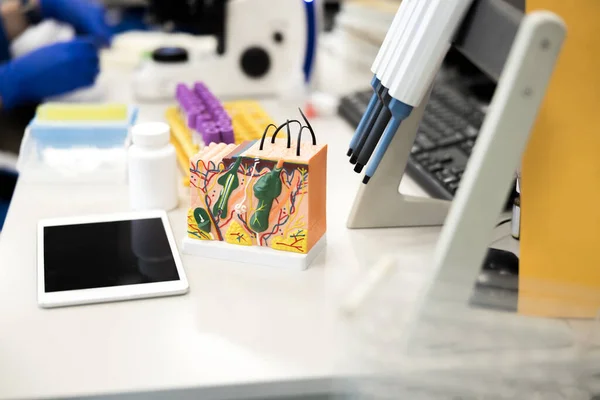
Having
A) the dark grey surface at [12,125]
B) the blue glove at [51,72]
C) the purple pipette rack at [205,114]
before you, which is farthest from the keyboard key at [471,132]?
the dark grey surface at [12,125]

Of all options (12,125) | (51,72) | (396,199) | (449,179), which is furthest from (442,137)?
(12,125)

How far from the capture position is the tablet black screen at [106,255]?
79 cm

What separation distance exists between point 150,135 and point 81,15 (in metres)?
0.84

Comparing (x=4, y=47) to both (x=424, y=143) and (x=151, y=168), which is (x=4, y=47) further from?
(x=424, y=143)

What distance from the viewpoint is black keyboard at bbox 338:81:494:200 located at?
3.29 feet

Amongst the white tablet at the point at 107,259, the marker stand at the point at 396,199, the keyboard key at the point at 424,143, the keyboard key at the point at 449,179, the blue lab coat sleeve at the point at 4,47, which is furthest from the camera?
the blue lab coat sleeve at the point at 4,47

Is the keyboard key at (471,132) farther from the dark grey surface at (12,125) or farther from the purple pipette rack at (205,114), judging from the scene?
the dark grey surface at (12,125)

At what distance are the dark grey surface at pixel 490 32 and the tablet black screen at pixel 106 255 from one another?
0.39 m

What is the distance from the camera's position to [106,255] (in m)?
0.83

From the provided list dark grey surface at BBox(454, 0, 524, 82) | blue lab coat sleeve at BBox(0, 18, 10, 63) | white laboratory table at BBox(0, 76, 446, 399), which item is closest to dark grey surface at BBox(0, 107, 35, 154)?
blue lab coat sleeve at BBox(0, 18, 10, 63)

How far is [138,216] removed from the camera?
929 millimetres

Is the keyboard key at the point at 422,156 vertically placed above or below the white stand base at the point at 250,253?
above

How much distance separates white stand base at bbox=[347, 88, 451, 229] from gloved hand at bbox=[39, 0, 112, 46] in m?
0.98

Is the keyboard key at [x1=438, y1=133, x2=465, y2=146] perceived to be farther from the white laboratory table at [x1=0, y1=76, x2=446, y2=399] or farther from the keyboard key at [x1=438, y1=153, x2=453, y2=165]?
the white laboratory table at [x1=0, y1=76, x2=446, y2=399]
